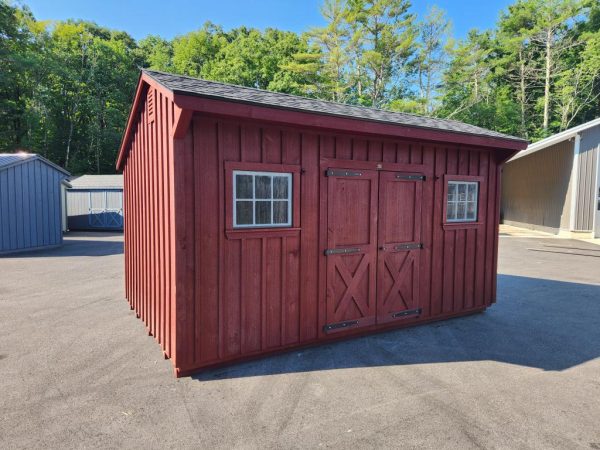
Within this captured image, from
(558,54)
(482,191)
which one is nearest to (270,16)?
(558,54)

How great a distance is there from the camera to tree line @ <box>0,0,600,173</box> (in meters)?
23.0

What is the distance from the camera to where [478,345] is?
4.34 m

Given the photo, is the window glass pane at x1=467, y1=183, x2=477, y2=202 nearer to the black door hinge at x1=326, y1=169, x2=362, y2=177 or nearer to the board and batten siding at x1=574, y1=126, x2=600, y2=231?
the black door hinge at x1=326, y1=169, x2=362, y2=177

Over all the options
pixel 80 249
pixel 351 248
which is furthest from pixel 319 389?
pixel 80 249

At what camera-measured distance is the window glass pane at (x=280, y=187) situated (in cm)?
382

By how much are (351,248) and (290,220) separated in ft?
2.90

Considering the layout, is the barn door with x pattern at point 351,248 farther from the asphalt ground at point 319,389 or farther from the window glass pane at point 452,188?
the window glass pane at point 452,188

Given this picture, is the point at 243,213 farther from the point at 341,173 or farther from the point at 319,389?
the point at 319,389

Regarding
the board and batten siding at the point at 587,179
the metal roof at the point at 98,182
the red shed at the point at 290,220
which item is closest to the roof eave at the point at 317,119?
the red shed at the point at 290,220

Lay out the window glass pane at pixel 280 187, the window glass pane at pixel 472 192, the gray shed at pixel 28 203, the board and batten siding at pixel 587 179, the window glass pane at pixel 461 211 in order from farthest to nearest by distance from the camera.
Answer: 1. the board and batten siding at pixel 587 179
2. the gray shed at pixel 28 203
3. the window glass pane at pixel 472 192
4. the window glass pane at pixel 461 211
5. the window glass pane at pixel 280 187

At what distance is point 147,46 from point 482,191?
37.3 m

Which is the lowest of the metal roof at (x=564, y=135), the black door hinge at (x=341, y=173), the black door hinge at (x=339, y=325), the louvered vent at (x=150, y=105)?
the black door hinge at (x=339, y=325)

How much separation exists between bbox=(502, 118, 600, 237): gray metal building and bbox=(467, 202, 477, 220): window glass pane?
37.2ft

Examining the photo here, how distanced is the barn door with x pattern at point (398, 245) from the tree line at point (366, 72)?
65.1 feet
